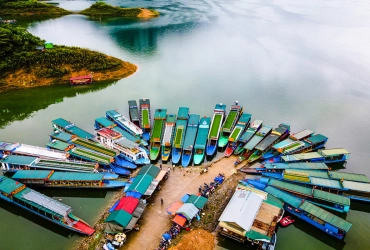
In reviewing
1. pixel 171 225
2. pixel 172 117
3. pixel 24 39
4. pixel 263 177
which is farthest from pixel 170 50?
pixel 171 225

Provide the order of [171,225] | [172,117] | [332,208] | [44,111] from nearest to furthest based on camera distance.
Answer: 1. [171,225]
2. [332,208]
3. [172,117]
4. [44,111]

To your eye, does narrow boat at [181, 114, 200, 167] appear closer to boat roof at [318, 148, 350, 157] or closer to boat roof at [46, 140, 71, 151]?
boat roof at [46, 140, 71, 151]

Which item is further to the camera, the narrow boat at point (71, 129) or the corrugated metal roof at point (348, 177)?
the narrow boat at point (71, 129)

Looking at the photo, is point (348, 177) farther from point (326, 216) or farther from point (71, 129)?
point (71, 129)

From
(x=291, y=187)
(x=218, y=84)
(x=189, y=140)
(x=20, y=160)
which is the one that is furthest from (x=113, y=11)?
(x=291, y=187)

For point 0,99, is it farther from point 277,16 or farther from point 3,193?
point 277,16

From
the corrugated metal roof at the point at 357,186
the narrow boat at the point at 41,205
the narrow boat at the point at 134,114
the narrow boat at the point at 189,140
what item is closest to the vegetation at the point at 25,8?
the narrow boat at the point at 134,114

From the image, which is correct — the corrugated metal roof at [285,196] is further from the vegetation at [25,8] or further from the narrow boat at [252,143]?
the vegetation at [25,8]
